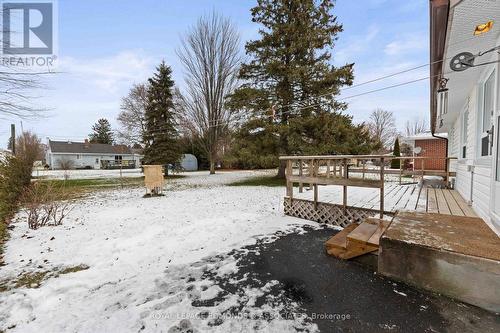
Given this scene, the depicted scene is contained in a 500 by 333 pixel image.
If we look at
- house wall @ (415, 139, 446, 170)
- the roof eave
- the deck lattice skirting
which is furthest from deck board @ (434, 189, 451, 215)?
house wall @ (415, 139, 446, 170)

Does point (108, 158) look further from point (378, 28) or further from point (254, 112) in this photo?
point (378, 28)

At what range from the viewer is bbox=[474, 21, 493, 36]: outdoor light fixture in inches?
104

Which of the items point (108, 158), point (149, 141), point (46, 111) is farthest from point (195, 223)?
point (108, 158)

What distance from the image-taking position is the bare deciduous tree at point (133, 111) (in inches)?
985

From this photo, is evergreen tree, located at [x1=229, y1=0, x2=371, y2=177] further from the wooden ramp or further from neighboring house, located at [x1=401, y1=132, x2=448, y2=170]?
the wooden ramp

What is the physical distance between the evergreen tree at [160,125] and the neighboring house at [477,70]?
16.5 m

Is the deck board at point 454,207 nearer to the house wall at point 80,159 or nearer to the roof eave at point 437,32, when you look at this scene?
the roof eave at point 437,32

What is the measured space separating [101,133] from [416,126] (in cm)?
6554

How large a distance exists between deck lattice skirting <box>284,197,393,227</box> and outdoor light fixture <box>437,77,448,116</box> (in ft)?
9.38

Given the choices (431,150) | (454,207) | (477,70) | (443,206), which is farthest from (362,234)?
(431,150)

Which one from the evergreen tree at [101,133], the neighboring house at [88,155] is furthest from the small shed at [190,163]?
the evergreen tree at [101,133]

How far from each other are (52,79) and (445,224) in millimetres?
7604

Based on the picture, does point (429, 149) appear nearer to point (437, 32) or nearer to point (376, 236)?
point (437, 32)

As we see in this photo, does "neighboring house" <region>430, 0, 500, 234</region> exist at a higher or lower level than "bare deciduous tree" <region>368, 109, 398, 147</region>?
lower
